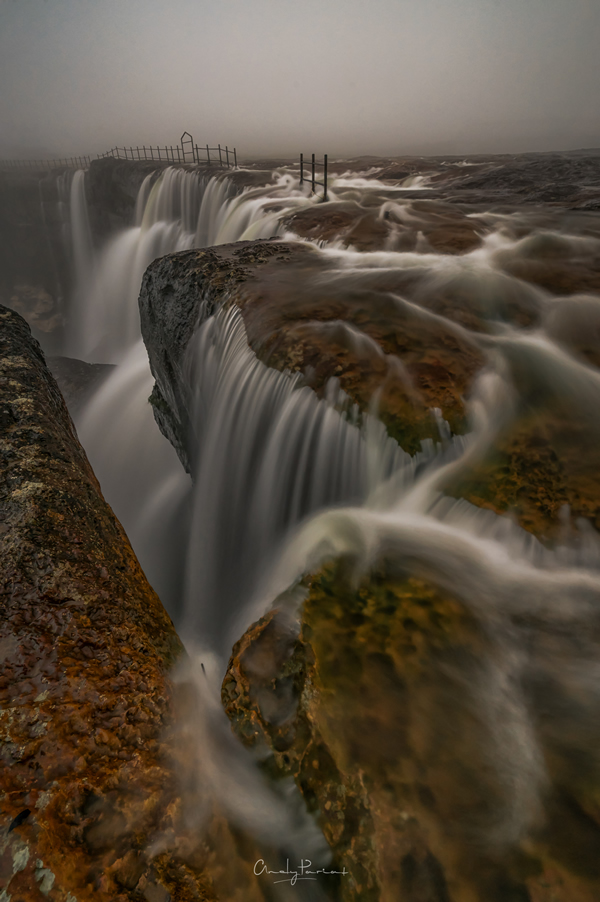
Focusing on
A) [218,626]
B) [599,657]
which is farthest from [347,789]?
[218,626]

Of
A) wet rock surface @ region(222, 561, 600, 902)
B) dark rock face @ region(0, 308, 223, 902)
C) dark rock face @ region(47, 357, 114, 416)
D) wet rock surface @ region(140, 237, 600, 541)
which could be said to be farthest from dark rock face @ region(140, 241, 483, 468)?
dark rock face @ region(47, 357, 114, 416)

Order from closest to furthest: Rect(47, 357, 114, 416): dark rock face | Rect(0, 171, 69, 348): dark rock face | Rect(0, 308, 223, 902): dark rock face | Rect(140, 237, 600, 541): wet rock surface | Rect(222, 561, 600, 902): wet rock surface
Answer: Rect(0, 308, 223, 902): dark rock face, Rect(222, 561, 600, 902): wet rock surface, Rect(140, 237, 600, 541): wet rock surface, Rect(47, 357, 114, 416): dark rock face, Rect(0, 171, 69, 348): dark rock face

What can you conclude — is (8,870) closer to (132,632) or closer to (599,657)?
(132,632)

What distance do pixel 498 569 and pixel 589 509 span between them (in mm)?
847

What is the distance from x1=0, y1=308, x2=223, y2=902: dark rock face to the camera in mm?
1390

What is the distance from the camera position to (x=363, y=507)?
3.76m

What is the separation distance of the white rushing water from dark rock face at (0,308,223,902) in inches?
12.7

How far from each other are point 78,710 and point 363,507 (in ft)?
8.46

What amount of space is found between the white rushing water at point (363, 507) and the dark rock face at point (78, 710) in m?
0.32

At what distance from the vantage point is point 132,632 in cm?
222

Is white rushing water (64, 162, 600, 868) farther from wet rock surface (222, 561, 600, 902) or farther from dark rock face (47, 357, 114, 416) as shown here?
dark rock face (47, 357, 114, 416)

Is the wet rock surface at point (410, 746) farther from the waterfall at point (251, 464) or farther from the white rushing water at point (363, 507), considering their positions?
the waterfall at point (251, 464)
